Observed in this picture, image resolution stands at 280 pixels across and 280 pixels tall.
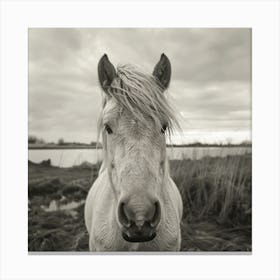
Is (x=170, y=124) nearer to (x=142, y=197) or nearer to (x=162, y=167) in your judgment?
(x=162, y=167)

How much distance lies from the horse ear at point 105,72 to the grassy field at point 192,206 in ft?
2.27

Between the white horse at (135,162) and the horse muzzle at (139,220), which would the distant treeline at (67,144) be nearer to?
the white horse at (135,162)

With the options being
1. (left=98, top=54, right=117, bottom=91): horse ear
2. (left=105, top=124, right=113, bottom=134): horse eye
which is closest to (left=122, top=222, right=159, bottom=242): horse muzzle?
(left=105, top=124, right=113, bottom=134): horse eye

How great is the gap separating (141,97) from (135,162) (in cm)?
38

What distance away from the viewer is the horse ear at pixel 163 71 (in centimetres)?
198

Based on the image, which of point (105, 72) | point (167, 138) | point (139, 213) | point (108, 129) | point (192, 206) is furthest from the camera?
point (192, 206)

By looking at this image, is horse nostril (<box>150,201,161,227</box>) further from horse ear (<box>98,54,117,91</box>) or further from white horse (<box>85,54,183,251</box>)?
horse ear (<box>98,54,117,91</box>)

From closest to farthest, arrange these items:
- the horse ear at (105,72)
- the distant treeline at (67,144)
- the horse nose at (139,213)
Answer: the horse nose at (139,213) → the horse ear at (105,72) → the distant treeline at (67,144)

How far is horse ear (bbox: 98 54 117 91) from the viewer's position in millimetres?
1933

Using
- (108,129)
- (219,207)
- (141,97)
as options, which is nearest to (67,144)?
(108,129)

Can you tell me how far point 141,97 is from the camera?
1.84 meters

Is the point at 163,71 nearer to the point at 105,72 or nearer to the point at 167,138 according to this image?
the point at 105,72

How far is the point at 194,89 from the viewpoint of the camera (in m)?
2.38

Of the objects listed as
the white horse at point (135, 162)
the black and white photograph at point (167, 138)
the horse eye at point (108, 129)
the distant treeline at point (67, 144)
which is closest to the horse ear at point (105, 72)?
the white horse at point (135, 162)
